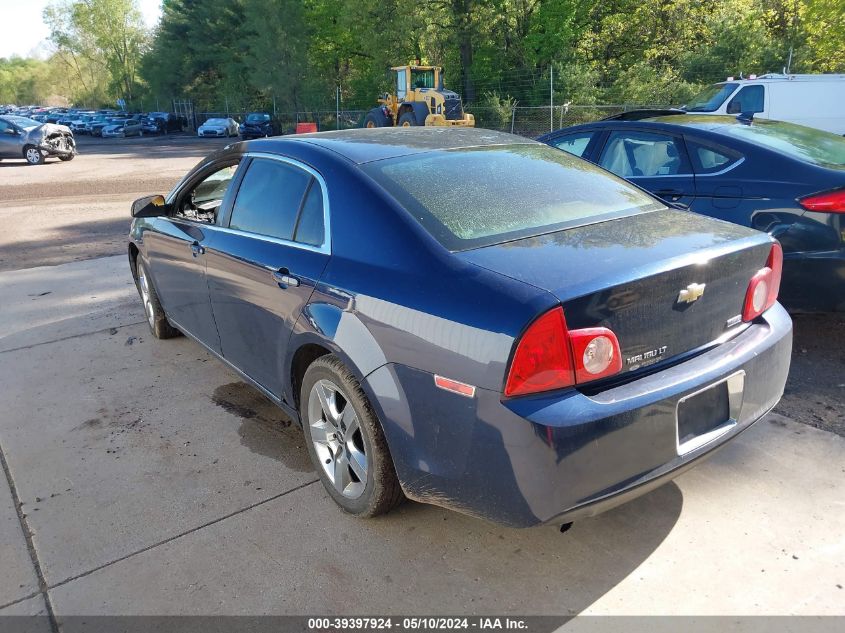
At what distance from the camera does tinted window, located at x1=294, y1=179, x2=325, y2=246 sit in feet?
10.1

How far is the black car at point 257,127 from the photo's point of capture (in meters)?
40.7

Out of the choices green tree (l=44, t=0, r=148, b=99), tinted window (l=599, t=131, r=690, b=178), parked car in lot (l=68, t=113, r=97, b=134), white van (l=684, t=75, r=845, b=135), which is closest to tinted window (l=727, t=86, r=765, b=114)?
white van (l=684, t=75, r=845, b=135)

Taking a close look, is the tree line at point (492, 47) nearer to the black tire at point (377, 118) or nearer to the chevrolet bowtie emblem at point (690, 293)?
the black tire at point (377, 118)

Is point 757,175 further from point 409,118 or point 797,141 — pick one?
point 409,118

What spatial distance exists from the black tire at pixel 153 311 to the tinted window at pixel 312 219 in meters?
2.49

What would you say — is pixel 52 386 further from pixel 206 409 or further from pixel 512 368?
pixel 512 368

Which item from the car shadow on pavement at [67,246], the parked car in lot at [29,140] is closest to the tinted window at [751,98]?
the car shadow on pavement at [67,246]

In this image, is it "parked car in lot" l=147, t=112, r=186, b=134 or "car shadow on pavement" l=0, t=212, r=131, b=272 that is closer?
"car shadow on pavement" l=0, t=212, r=131, b=272

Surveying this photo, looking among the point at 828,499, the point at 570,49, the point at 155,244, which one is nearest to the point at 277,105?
the point at 570,49

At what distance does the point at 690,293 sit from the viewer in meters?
2.49

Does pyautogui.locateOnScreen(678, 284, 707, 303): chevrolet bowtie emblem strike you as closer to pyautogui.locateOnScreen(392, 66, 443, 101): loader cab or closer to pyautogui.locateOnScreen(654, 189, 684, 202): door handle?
pyautogui.locateOnScreen(654, 189, 684, 202): door handle

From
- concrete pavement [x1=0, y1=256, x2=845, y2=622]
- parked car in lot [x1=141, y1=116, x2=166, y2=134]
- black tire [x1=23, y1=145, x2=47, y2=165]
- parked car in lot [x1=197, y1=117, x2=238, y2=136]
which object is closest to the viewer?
Result: concrete pavement [x1=0, y1=256, x2=845, y2=622]

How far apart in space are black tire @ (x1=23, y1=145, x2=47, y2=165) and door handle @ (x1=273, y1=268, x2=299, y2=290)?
23.7 meters

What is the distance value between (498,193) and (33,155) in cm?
2451
